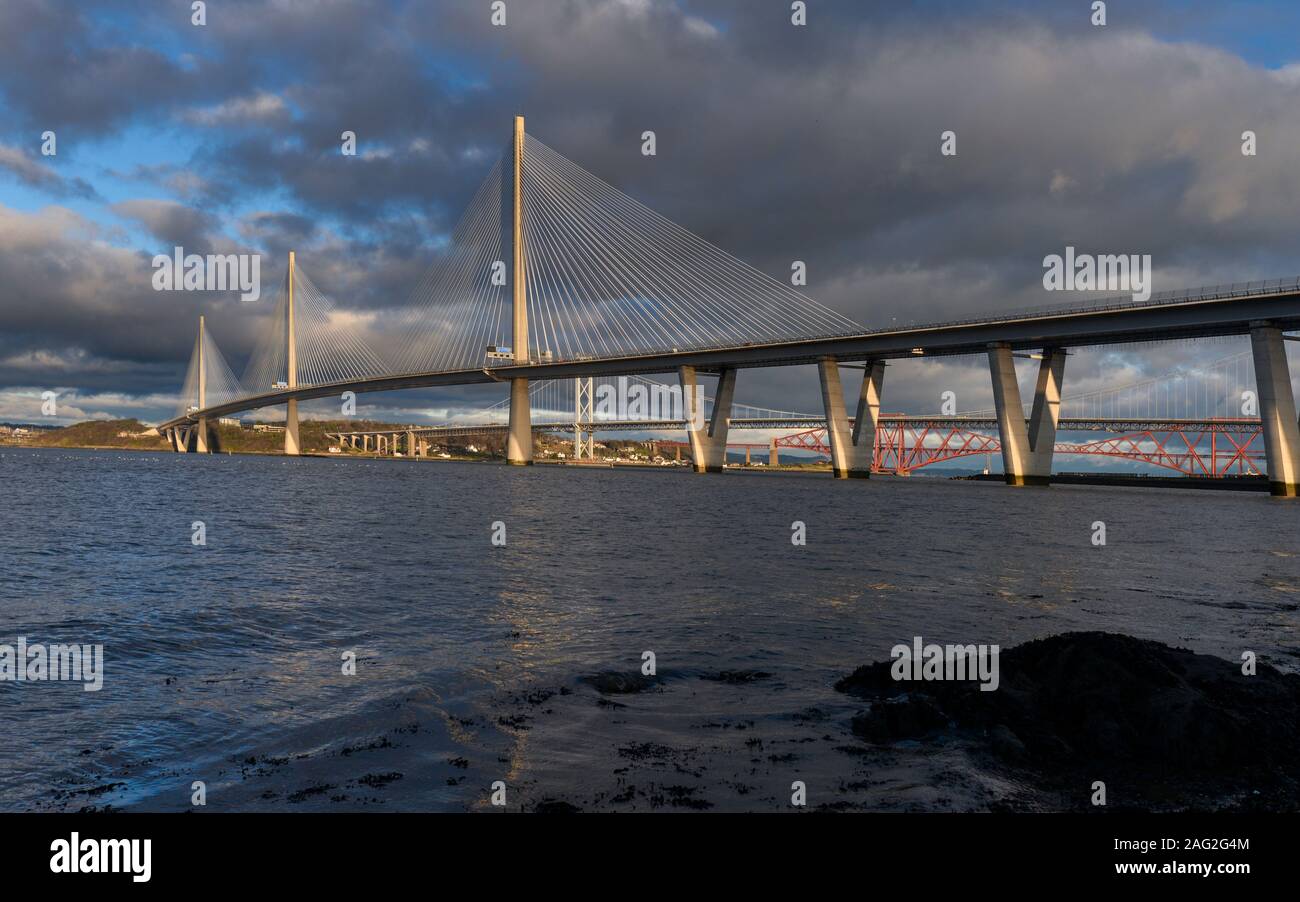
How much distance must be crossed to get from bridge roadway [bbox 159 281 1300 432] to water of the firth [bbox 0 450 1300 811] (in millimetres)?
39028

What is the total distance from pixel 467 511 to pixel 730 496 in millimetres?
24120

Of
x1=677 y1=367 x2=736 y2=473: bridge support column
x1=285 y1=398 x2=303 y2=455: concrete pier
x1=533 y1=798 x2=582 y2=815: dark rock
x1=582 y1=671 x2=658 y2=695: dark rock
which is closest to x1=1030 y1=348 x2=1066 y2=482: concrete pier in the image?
x1=677 y1=367 x2=736 y2=473: bridge support column

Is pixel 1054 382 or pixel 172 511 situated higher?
pixel 1054 382

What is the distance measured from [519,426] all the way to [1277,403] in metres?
92.6

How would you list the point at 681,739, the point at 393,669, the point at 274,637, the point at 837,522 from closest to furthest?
1. the point at 681,739
2. the point at 393,669
3. the point at 274,637
4. the point at 837,522

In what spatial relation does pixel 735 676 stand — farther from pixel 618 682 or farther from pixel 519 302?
pixel 519 302

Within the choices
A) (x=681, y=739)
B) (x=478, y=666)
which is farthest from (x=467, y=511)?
(x=681, y=739)

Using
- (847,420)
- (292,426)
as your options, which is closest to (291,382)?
(292,426)

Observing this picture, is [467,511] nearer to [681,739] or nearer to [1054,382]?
[681,739]

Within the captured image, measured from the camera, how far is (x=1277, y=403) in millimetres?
67188

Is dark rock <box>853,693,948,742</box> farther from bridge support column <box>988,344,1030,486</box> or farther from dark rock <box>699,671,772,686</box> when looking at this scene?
bridge support column <box>988,344,1030,486</box>

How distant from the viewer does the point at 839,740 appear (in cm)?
1014

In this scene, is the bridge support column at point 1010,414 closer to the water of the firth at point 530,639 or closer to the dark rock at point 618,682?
the water of the firth at point 530,639
